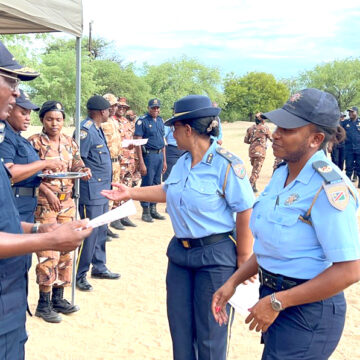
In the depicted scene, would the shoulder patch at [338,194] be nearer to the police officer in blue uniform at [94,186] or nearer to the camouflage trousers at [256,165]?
the police officer in blue uniform at [94,186]

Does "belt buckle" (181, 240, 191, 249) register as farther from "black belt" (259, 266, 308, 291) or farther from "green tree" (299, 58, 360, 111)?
"green tree" (299, 58, 360, 111)

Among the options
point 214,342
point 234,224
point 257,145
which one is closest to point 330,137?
point 234,224

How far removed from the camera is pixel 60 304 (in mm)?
4938

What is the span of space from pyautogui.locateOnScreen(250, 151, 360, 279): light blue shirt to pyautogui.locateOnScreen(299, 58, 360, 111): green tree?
165 ft

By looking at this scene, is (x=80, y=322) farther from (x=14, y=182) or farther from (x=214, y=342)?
(x=214, y=342)

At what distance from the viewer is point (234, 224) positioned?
300cm

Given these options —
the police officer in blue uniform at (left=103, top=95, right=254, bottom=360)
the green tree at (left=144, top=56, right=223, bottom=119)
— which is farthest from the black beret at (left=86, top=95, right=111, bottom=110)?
the green tree at (left=144, top=56, right=223, bottom=119)

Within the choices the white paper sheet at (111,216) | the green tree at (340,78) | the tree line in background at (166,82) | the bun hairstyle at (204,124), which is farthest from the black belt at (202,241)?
the green tree at (340,78)

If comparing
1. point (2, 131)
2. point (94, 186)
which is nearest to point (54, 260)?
point (94, 186)

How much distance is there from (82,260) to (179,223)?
111 inches

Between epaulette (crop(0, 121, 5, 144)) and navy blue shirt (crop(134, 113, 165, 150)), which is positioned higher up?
epaulette (crop(0, 121, 5, 144))

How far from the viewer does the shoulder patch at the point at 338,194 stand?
193 centimetres

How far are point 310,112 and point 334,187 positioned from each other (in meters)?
0.36

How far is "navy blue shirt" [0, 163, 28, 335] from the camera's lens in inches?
81.6
